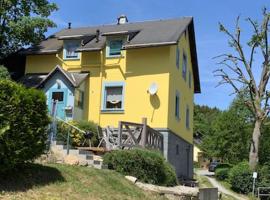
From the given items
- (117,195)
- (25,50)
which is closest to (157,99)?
(25,50)

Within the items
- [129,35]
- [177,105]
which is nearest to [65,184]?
[129,35]

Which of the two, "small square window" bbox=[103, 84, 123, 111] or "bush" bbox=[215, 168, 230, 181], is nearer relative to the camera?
"small square window" bbox=[103, 84, 123, 111]

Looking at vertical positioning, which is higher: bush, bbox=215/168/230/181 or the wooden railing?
the wooden railing

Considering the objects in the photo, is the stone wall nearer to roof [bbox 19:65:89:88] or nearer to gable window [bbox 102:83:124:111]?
gable window [bbox 102:83:124:111]

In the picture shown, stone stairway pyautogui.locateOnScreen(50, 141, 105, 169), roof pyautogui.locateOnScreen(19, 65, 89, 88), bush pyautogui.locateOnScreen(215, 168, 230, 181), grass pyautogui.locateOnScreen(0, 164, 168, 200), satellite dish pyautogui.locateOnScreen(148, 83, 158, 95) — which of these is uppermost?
roof pyautogui.locateOnScreen(19, 65, 89, 88)

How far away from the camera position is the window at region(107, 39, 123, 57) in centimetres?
2772

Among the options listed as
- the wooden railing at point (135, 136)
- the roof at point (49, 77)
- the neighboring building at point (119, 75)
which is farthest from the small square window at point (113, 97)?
the wooden railing at point (135, 136)

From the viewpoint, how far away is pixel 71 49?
95.0 ft

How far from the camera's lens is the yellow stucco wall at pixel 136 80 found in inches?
1033

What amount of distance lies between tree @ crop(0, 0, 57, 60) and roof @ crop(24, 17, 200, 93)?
2.53 feet

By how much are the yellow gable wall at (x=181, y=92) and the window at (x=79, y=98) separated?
4973 mm

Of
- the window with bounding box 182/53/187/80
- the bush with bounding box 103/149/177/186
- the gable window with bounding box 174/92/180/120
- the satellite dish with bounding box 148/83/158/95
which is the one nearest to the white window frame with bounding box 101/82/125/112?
the satellite dish with bounding box 148/83/158/95

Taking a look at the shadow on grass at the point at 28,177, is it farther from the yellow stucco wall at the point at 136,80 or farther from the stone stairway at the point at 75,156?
the yellow stucco wall at the point at 136,80

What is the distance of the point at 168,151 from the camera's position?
26.2 m
